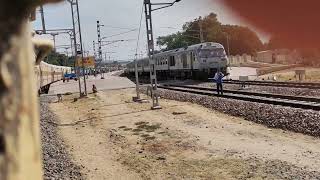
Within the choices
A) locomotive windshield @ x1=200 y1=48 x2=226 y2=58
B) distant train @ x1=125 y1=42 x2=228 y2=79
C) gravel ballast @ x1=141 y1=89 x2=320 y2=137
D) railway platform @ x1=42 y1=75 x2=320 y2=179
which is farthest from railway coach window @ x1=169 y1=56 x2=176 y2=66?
railway platform @ x1=42 y1=75 x2=320 y2=179

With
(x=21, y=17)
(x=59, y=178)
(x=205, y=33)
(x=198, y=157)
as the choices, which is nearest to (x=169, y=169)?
(x=198, y=157)

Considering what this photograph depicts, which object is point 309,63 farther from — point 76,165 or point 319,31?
point 76,165

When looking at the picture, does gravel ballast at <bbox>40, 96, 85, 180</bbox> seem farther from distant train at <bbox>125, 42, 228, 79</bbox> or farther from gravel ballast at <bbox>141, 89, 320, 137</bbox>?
distant train at <bbox>125, 42, 228, 79</bbox>

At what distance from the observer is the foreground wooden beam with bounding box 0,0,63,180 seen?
1187 mm

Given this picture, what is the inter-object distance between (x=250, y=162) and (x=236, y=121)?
6701mm

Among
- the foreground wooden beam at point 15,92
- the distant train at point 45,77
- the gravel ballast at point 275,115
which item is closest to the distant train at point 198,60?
the distant train at point 45,77

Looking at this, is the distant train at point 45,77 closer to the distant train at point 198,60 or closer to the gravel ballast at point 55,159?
the gravel ballast at point 55,159

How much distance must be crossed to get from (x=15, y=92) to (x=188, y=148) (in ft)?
36.1

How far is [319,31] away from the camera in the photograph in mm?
35188

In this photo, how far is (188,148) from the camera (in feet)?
39.7

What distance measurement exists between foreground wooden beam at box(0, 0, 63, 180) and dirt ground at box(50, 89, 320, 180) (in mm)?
7560

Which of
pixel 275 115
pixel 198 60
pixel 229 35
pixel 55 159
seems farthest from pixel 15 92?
pixel 229 35

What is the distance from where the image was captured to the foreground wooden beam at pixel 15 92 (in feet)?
3.89

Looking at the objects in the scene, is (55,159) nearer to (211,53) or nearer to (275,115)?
(275,115)
